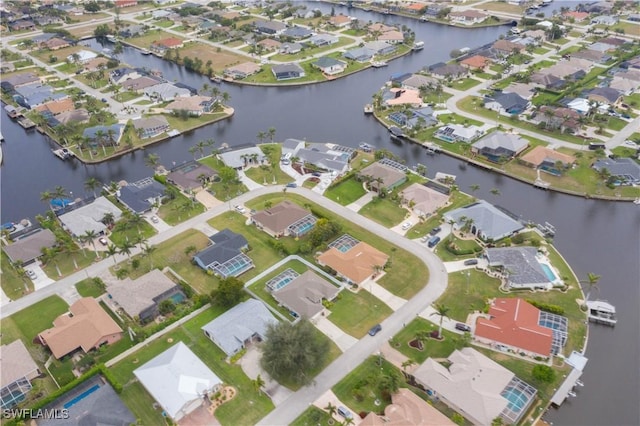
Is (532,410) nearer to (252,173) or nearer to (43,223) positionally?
(252,173)

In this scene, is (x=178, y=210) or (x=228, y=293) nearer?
(x=228, y=293)

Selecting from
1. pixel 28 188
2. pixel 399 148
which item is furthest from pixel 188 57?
pixel 399 148

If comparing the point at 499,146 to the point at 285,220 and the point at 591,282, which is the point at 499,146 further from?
the point at 285,220

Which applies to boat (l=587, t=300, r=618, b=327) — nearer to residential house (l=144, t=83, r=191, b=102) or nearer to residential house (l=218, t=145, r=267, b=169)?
residential house (l=218, t=145, r=267, b=169)

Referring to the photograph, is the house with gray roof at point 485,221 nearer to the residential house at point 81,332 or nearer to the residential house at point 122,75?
the residential house at point 81,332

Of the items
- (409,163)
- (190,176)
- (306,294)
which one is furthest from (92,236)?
(409,163)

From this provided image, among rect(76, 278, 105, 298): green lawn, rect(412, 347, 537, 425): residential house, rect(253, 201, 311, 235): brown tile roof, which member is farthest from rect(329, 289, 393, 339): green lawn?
rect(76, 278, 105, 298): green lawn
